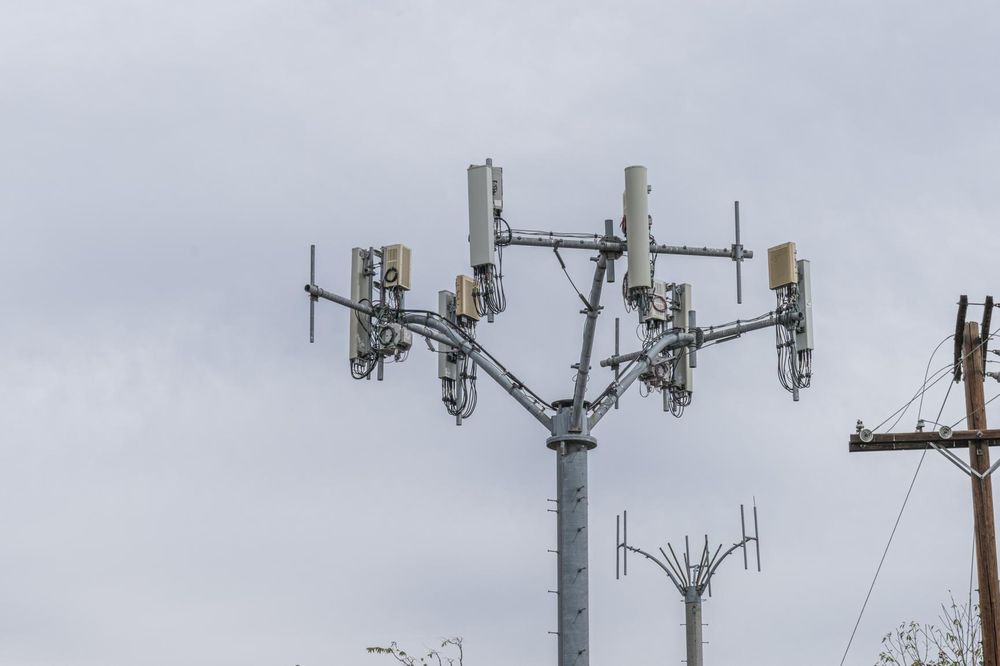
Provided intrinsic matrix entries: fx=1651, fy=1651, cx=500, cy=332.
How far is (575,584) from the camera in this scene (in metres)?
18.8

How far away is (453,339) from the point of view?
68.2 feet

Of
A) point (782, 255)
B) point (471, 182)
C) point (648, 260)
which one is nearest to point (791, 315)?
point (782, 255)

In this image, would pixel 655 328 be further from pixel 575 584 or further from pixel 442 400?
pixel 575 584

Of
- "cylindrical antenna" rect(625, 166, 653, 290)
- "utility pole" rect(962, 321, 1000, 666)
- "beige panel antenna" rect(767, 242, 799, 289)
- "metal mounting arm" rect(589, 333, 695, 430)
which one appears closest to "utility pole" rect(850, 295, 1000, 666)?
"utility pole" rect(962, 321, 1000, 666)

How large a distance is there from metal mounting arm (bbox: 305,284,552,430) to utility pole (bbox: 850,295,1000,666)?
6.84 metres

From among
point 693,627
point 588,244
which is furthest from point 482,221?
point 693,627

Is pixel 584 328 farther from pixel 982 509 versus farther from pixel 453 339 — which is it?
pixel 982 509

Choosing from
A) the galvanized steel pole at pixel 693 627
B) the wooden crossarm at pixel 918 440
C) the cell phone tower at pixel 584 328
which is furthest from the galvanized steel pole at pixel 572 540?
the galvanized steel pole at pixel 693 627

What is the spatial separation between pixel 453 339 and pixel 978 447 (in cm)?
850

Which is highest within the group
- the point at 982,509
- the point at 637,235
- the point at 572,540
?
the point at 637,235

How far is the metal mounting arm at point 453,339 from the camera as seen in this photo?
1984 centimetres

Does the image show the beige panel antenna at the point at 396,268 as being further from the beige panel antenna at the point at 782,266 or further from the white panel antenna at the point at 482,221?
the beige panel antenna at the point at 782,266

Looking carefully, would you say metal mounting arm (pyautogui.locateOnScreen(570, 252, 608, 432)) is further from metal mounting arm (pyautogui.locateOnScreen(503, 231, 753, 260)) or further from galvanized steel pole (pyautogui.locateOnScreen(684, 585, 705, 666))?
galvanized steel pole (pyautogui.locateOnScreen(684, 585, 705, 666))

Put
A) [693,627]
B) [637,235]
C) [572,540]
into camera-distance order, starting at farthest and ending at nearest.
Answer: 1. [693,627]
2. [637,235]
3. [572,540]
